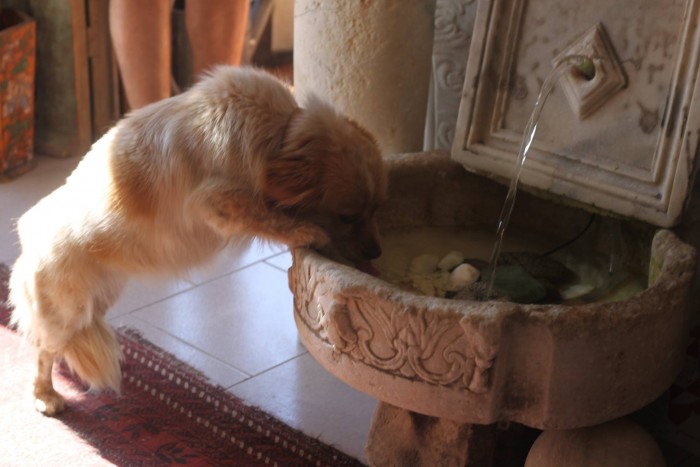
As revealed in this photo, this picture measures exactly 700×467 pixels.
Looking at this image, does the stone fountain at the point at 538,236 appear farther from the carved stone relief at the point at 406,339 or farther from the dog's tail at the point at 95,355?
the dog's tail at the point at 95,355

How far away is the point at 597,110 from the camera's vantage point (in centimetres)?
273

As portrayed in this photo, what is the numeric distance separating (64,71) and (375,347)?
3.57 meters

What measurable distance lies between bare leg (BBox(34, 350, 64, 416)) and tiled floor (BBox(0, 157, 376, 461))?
424 millimetres

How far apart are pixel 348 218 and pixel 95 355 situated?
3.26ft

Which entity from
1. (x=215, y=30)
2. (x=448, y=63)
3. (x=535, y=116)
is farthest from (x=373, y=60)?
Result: (x=215, y=30)

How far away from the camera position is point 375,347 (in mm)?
2326

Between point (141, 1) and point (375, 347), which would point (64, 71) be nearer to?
point (141, 1)

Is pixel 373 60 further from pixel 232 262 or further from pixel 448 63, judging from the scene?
pixel 232 262

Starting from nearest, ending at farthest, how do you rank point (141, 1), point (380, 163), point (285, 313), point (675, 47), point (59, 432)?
point (675, 47) → point (380, 163) → point (59, 432) → point (285, 313) → point (141, 1)

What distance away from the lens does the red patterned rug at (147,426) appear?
114 inches

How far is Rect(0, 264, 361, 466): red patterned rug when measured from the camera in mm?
2896

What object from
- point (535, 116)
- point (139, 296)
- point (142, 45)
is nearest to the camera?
point (535, 116)

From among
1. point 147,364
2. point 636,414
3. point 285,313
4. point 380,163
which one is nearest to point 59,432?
point 147,364

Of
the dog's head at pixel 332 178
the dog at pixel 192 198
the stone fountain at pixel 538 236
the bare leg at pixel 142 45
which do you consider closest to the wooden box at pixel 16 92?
the bare leg at pixel 142 45
